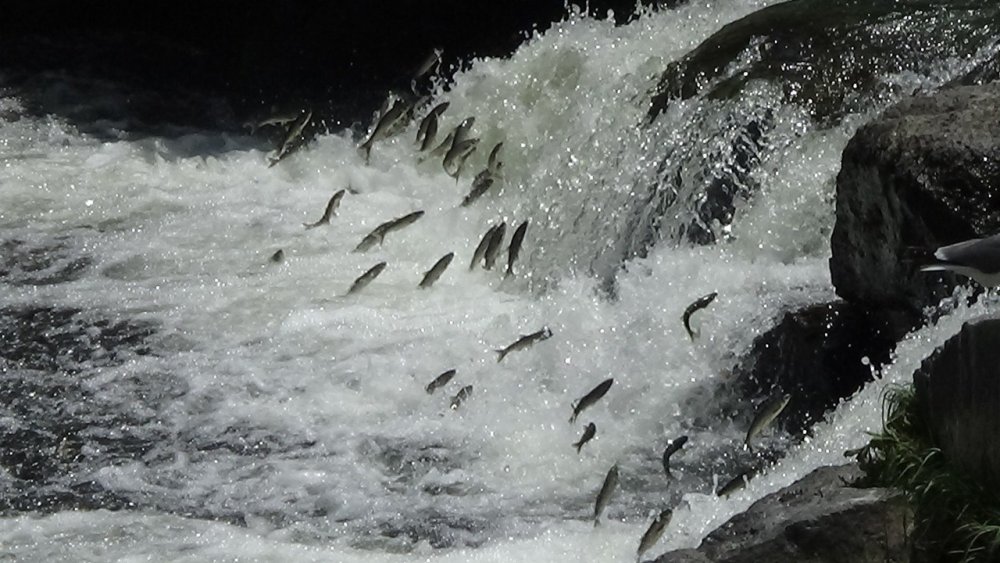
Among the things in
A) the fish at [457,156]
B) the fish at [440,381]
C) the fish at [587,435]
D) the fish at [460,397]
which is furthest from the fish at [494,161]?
the fish at [587,435]

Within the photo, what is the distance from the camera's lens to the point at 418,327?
9086 mm

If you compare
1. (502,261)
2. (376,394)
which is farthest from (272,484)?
(502,261)

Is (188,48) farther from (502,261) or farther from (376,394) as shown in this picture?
(376,394)

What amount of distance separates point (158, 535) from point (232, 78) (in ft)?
28.2

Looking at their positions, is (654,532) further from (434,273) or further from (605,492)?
(434,273)

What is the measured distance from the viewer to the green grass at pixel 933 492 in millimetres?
4297

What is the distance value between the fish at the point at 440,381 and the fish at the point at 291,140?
3902 millimetres

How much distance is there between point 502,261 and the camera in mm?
9961

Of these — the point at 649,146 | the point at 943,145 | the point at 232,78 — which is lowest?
the point at 232,78

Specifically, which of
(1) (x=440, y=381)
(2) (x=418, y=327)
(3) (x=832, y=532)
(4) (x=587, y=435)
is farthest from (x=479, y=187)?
(3) (x=832, y=532)

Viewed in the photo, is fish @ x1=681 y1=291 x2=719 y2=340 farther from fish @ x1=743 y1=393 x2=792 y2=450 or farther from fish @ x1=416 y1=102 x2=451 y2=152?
fish @ x1=416 y1=102 x2=451 y2=152

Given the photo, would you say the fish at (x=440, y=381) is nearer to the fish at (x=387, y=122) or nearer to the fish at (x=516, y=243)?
the fish at (x=516, y=243)

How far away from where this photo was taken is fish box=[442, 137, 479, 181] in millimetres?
10570

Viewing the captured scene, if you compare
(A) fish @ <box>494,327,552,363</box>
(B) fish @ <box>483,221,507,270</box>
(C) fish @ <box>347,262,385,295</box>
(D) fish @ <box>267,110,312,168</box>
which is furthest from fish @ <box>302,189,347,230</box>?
(A) fish @ <box>494,327,552,363</box>
